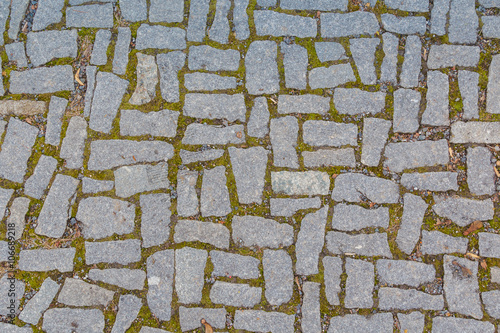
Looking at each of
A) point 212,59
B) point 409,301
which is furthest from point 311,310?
point 212,59

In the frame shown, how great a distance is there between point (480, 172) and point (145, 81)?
11.9ft

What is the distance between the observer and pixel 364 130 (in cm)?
333

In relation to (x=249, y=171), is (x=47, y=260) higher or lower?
lower

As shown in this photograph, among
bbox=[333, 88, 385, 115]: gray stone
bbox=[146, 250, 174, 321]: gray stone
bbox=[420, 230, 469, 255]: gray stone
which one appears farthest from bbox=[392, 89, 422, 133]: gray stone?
bbox=[146, 250, 174, 321]: gray stone

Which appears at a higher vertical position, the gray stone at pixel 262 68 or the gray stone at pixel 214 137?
the gray stone at pixel 262 68

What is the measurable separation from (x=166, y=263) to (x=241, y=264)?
76 centimetres

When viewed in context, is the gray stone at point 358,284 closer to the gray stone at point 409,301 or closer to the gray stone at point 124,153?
the gray stone at point 409,301

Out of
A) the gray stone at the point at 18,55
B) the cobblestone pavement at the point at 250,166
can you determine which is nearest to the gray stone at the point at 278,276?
the cobblestone pavement at the point at 250,166

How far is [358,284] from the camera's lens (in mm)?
3215

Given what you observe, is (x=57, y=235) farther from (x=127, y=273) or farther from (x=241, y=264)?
(x=241, y=264)

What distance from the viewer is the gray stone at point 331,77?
3363 millimetres

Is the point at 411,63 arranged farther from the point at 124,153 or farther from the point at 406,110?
the point at 124,153

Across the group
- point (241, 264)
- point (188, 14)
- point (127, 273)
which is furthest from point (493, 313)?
point (188, 14)

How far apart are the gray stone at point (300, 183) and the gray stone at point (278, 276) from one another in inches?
25.2
